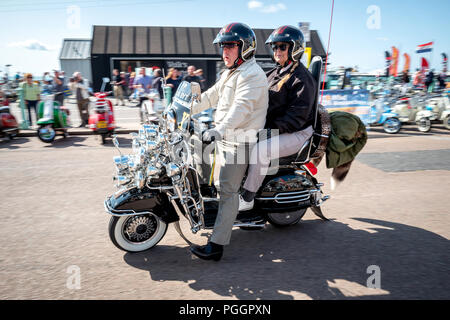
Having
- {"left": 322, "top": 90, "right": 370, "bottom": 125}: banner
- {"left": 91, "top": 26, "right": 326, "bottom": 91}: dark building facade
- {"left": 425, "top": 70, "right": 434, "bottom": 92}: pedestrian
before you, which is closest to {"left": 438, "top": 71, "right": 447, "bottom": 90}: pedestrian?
{"left": 425, "top": 70, "right": 434, "bottom": 92}: pedestrian

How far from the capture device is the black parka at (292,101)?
10.7ft

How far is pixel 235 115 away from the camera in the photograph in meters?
2.99

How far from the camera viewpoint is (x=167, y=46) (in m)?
22.6

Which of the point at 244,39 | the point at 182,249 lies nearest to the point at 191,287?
the point at 182,249

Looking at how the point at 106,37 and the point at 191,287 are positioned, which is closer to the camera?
the point at 191,287

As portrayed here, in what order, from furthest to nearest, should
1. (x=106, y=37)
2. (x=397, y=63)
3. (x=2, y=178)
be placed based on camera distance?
1. (x=106, y=37)
2. (x=397, y=63)
3. (x=2, y=178)

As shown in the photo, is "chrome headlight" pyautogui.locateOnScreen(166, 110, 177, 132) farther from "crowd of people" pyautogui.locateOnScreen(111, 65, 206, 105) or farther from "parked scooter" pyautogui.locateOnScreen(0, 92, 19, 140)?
"parked scooter" pyautogui.locateOnScreen(0, 92, 19, 140)

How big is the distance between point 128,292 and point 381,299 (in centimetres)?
210

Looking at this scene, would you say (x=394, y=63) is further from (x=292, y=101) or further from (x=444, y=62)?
(x=292, y=101)

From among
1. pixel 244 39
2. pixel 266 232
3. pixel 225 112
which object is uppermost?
pixel 244 39

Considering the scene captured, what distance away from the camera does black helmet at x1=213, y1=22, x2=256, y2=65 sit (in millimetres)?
3092

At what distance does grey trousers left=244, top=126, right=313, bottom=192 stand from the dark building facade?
19741mm

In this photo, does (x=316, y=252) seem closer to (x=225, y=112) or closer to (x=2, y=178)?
(x=225, y=112)

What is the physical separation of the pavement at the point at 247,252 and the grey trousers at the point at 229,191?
31 cm
